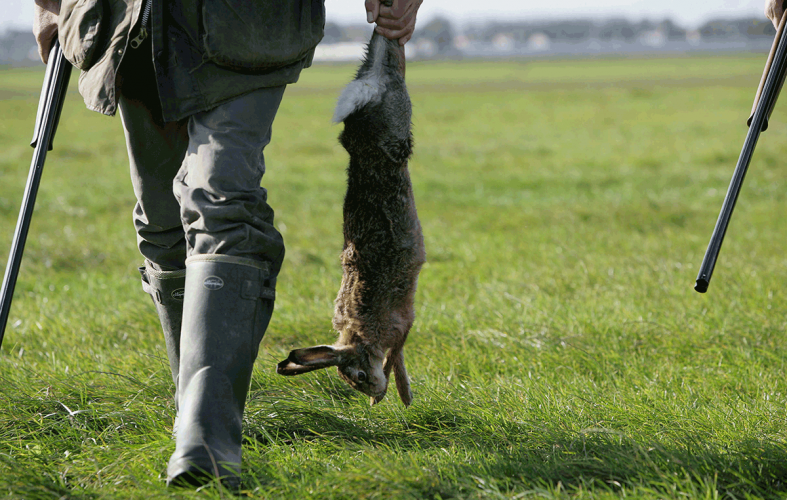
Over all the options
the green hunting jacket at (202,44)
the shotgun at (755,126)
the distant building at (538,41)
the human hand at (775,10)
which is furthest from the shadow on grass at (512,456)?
the distant building at (538,41)

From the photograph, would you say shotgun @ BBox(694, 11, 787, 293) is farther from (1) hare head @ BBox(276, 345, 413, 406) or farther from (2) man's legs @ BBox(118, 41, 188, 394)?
(2) man's legs @ BBox(118, 41, 188, 394)

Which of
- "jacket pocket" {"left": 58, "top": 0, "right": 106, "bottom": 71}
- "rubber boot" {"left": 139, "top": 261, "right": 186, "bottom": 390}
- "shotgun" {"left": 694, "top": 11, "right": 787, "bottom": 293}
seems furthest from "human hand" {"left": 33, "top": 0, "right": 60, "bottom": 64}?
"shotgun" {"left": 694, "top": 11, "right": 787, "bottom": 293}

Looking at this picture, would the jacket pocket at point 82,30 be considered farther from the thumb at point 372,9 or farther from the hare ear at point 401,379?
the hare ear at point 401,379

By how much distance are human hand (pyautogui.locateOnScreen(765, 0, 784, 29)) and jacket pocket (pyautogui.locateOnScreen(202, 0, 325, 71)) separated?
1.81m

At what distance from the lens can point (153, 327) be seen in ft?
14.9

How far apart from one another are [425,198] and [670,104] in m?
18.2

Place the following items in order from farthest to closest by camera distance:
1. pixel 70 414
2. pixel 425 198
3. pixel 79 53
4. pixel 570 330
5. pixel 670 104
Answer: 1. pixel 670 104
2. pixel 425 198
3. pixel 570 330
4. pixel 70 414
5. pixel 79 53

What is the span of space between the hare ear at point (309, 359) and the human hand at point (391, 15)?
1.10 meters

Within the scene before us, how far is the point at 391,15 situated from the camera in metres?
2.71

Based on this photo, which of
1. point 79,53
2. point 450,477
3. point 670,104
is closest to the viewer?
point 450,477

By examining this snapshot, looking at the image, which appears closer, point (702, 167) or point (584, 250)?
point (584, 250)

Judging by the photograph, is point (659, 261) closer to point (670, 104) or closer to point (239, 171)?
point (239, 171)

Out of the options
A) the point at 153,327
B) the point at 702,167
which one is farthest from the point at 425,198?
the point at 153,327

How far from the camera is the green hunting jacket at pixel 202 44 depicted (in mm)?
2576
